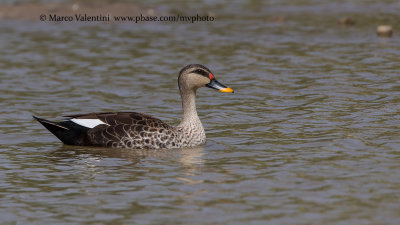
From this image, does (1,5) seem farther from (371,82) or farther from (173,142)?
(173,142)

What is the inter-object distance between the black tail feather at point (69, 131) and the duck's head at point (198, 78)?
6.26 feet

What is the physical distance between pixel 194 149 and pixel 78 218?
4.21 m

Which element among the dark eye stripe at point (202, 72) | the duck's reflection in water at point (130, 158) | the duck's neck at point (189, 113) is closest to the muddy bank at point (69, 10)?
the duck's neck at point (189, 113)

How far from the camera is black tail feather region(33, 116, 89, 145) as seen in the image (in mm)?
13750

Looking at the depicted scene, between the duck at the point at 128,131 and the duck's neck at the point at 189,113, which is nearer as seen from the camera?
the duck at the point at 128,131

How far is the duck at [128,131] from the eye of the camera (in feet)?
44.6

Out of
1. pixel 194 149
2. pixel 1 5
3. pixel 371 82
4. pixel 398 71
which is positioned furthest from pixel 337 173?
pixel 1 5

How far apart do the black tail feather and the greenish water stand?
0.69 feet

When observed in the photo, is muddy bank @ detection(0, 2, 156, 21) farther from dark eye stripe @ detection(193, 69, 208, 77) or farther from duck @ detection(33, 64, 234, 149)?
duck @ detection(33, 64, 234, 149)

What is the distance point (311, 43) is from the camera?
2423 cm

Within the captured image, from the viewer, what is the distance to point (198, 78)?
14078 millimetres

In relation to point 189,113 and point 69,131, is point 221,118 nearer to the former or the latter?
point 189,113

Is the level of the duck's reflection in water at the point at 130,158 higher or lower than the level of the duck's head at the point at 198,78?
lower

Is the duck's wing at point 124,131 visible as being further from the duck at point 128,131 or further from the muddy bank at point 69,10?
the muddy bank at point 69,10
